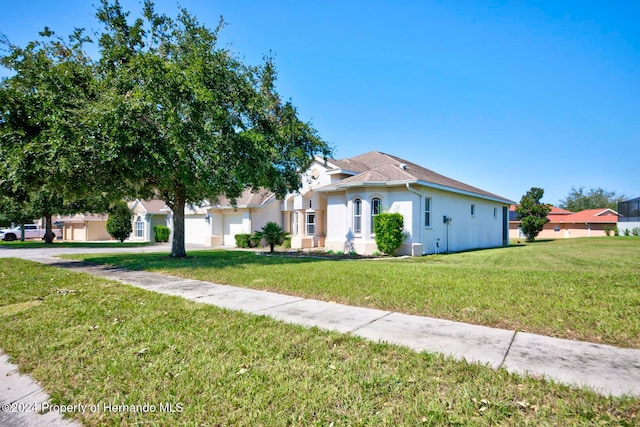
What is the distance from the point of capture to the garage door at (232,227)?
26688 millimetres

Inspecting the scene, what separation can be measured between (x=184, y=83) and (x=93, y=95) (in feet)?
12.2

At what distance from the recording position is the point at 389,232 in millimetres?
15977

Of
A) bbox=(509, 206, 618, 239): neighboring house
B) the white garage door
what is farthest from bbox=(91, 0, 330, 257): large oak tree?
bbox=(509, 206, 618, 239): neighboring house

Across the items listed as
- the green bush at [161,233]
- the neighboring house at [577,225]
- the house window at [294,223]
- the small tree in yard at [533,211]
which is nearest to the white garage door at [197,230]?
the green bush at [161,233]

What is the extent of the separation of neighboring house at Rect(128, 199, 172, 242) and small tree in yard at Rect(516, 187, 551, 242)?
34.7 meters

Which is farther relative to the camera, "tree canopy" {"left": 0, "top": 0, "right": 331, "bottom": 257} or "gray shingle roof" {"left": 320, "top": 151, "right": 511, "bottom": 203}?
"gray shingle roof" {"left": 320, "top": 151, "right": 511, "bottom": 203}

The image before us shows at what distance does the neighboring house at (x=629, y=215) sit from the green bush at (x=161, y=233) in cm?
5085

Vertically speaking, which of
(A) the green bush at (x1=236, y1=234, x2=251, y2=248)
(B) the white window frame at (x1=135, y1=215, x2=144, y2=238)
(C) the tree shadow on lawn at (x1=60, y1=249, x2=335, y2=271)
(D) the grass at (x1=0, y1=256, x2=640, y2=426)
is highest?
(B) the white window frame at (x1=135, y1=215, x2=144, y2=238)

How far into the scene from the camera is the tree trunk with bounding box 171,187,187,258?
49.8 feet

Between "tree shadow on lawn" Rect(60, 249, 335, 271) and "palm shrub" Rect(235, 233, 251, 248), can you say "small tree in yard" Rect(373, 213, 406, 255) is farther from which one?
"palm shrub" Rect(235, 233, 251, 248)

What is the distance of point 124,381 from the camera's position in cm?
334

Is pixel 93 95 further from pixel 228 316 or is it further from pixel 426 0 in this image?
pixel 426 0

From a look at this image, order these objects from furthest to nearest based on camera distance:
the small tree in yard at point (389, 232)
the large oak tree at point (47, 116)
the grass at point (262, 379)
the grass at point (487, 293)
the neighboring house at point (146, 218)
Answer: the neighboring house at point (146, 218)
the small tree in yard at point (389, 232)
the large oak tree at point (47, 116)
the grass at point (487, 293)
the grass at point (262, 379)

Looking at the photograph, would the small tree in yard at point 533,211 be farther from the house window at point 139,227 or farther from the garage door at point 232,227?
the house window at point 139,227
